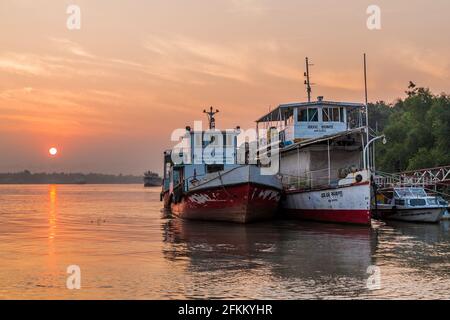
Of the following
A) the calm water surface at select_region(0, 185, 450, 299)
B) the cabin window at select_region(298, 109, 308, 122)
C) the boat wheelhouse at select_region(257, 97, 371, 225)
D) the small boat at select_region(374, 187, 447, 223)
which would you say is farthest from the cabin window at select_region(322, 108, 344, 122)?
the calm water surface at select_region(0, 185, 450, 299)

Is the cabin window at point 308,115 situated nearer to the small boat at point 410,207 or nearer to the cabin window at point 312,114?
the cabin window at point 312,114

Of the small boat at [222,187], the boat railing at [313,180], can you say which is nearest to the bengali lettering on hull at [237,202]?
the small boat at [222,187]

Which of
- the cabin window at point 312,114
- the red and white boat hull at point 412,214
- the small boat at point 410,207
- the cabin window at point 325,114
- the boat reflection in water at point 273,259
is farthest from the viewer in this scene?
the cabin window at point 325,114

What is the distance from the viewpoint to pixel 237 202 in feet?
96.2

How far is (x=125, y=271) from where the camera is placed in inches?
570

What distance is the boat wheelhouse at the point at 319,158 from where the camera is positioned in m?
29.0

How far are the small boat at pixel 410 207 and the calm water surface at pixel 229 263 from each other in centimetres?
379

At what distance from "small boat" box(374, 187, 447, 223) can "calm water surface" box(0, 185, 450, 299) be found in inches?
149

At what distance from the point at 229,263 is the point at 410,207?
18634mm

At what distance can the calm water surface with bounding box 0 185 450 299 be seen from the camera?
11.9 metres

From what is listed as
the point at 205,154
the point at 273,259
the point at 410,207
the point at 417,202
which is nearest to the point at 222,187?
the point at 205,154

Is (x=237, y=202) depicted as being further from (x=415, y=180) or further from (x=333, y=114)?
(x=415, y=180)
